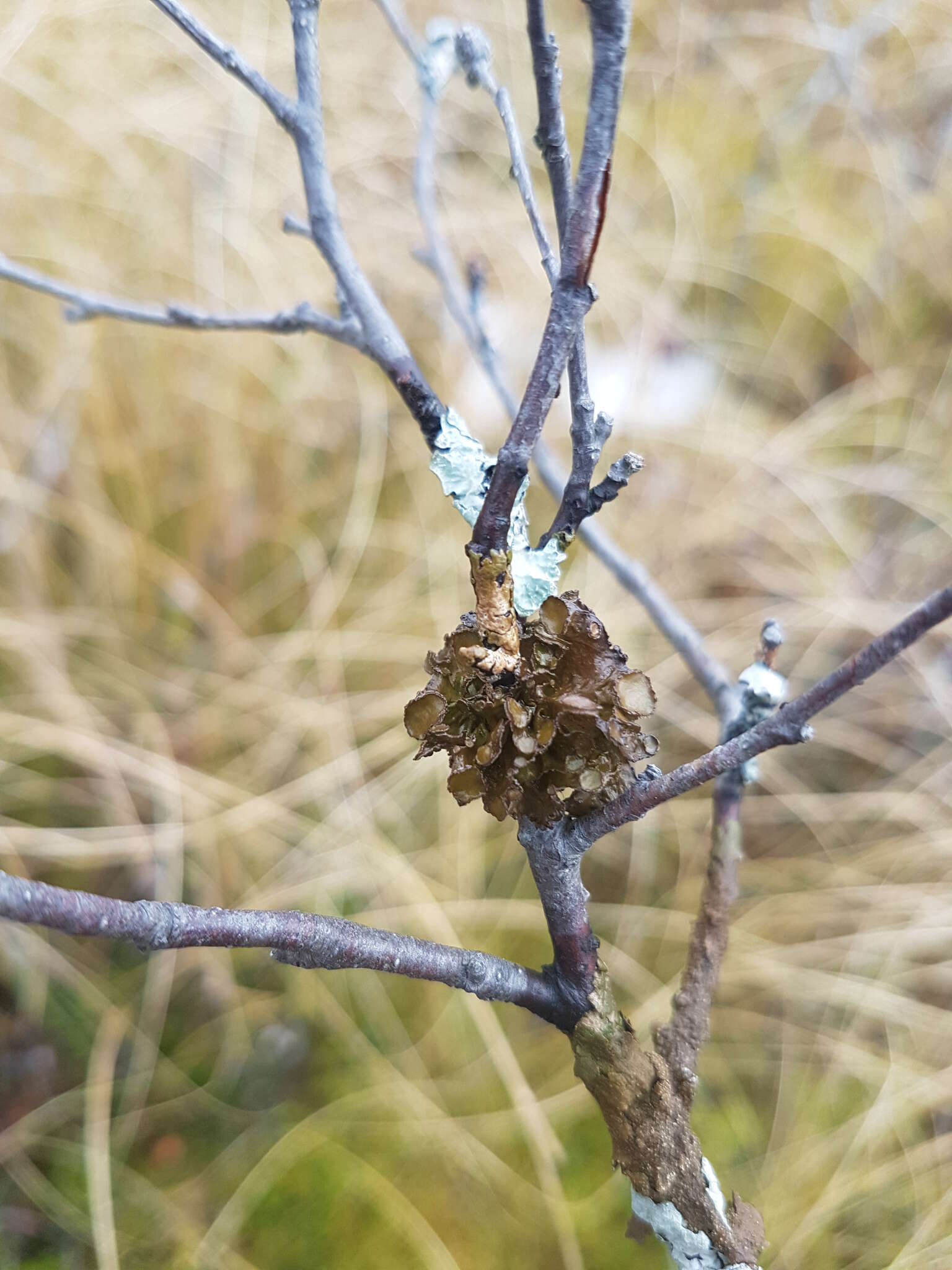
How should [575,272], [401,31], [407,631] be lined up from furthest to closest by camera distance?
1. [407,631]
2. [401,31]
3. [575,272]

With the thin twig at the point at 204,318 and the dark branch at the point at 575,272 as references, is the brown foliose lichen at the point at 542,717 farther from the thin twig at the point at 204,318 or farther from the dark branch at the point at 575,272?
the thin twig at the point at 204,318

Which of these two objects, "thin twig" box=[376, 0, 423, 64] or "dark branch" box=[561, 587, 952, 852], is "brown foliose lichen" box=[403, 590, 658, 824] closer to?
"dark branch" box=[561, 587, 952, 852]

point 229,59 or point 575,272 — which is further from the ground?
point 229,59

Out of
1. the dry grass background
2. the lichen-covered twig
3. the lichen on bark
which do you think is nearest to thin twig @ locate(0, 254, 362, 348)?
the lichen-covered twig

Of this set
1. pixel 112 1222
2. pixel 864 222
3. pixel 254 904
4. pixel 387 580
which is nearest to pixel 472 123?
pixel 864 222

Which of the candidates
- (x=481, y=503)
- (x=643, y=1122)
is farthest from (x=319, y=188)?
(x=643, y=1122)

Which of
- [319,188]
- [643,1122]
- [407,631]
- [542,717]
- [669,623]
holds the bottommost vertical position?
[643,1122]

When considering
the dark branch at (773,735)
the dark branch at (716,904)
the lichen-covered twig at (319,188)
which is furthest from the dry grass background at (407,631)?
the lichen-covered twig at (319,188)

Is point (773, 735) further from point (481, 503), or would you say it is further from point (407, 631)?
point (407, 631)

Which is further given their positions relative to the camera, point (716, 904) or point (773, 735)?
point (716, 904)
